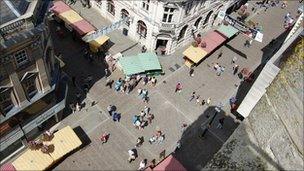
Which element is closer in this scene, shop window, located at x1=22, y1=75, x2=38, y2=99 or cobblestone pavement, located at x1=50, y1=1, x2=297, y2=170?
shop window, located at x1=22, y1=75, x2=38, y2=99

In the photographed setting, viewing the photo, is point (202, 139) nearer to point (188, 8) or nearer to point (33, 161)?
point (188, 8)

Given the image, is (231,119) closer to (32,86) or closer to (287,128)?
(32,86)

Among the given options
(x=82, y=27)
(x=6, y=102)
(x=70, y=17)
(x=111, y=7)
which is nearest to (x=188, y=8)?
(x=111, y=7)

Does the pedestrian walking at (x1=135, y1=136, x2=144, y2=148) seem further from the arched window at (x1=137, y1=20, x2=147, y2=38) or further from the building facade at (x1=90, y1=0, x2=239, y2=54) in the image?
the arched window at (x1=137, y1=20, x2=147, y2=38)

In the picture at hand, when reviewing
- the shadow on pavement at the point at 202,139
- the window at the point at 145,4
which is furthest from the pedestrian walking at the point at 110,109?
the window at the point at 145,4

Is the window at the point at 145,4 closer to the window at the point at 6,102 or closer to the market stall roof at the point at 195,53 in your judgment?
the market stall roof at the point at 195,53

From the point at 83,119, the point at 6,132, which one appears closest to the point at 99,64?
the point at 83,119

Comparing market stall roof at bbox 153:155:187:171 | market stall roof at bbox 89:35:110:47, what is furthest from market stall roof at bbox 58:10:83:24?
market stall roof at bbox 153:155:187:171

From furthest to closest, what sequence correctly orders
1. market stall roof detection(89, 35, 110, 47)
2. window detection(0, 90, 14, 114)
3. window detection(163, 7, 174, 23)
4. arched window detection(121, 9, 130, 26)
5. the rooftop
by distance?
arched window detection(121, 9, 130, 26)
market stall roof detection(89, 35, 110, 47)
window detection(163, 7, 174, 23)
window detection(0, 90, 14, 114)
the rooftop
